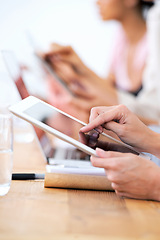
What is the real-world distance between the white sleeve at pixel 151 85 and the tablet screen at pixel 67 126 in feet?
8.41

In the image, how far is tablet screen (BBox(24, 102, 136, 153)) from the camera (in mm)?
791

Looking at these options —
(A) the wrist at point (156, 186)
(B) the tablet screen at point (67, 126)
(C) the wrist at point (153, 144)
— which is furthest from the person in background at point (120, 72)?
(A) the wrist at point (156, 186)

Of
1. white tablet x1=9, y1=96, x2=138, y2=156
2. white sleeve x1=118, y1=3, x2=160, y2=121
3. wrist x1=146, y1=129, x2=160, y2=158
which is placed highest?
white tablet x1=9, y1=96, x2=138, y2=156

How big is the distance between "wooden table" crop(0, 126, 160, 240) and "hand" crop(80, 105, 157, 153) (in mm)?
183

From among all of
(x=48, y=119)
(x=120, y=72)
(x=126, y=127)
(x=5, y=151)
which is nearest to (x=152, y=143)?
(x=126, y=127)

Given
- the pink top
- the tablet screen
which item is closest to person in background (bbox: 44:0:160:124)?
the pink top

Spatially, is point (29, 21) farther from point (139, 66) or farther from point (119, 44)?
point (139, 66)

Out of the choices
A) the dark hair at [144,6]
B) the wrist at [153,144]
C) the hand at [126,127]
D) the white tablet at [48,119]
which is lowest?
the wrist at [153,144]

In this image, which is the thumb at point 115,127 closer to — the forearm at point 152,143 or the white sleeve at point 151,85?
the forearm at point 152,143

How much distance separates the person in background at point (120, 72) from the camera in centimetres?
348

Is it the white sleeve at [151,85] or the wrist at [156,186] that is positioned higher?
the wrist at [156,186]

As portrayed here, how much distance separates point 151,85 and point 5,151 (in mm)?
2936

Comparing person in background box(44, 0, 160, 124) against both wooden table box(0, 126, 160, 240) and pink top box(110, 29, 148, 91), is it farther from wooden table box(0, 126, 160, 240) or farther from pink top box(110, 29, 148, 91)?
wooden table box(0, 126, 160, 240)

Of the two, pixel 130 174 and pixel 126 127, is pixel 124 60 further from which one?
pixel 130 174
